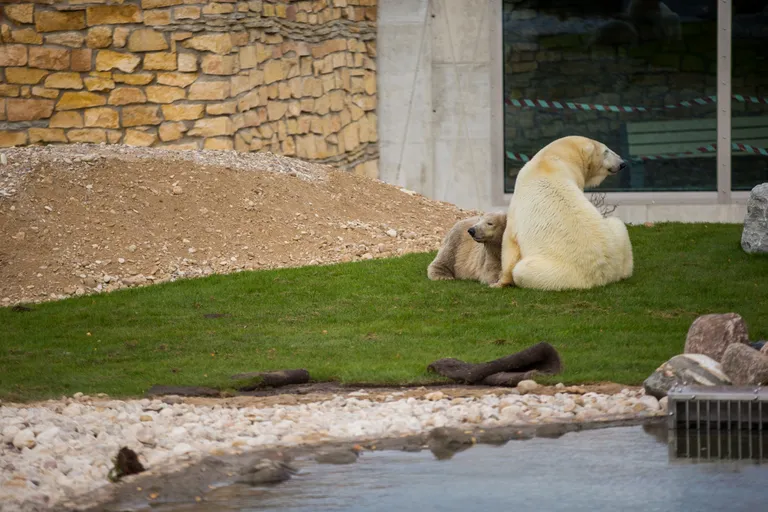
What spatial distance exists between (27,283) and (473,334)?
496 centimetres

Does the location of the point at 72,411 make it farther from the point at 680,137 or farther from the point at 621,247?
the point at 680,137

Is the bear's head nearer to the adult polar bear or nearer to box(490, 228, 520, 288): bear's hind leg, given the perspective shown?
the adult polar bear

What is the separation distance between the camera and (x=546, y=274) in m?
10.5

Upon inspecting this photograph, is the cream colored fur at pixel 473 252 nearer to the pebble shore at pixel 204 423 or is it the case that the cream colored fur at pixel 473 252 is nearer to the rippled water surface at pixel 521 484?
the pebble shore at pixel 204 423

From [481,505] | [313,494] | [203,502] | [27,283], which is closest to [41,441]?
[203,502]

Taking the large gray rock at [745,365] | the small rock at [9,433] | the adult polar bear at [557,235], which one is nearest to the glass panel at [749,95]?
the adult polar bear at [557,235]

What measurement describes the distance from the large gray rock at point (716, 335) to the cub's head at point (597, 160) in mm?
3443

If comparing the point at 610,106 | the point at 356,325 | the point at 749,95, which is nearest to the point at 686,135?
the point at 749,95

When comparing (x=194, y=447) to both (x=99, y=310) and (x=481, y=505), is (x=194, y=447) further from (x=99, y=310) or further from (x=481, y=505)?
(x=99, y=310)

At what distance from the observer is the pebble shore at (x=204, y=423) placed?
6.03 metres

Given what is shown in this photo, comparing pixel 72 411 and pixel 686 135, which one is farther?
pixel 686 135

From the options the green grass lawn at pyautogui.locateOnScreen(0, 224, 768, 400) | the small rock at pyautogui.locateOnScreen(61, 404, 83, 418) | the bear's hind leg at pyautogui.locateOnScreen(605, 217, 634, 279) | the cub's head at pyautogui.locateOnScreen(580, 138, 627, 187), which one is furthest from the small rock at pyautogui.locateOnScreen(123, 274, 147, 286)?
the small rock at pyautogui.locateOnScreen(61, 404, 83, 418)

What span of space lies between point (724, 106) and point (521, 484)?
13.1 metres

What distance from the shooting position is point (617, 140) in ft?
59.5
